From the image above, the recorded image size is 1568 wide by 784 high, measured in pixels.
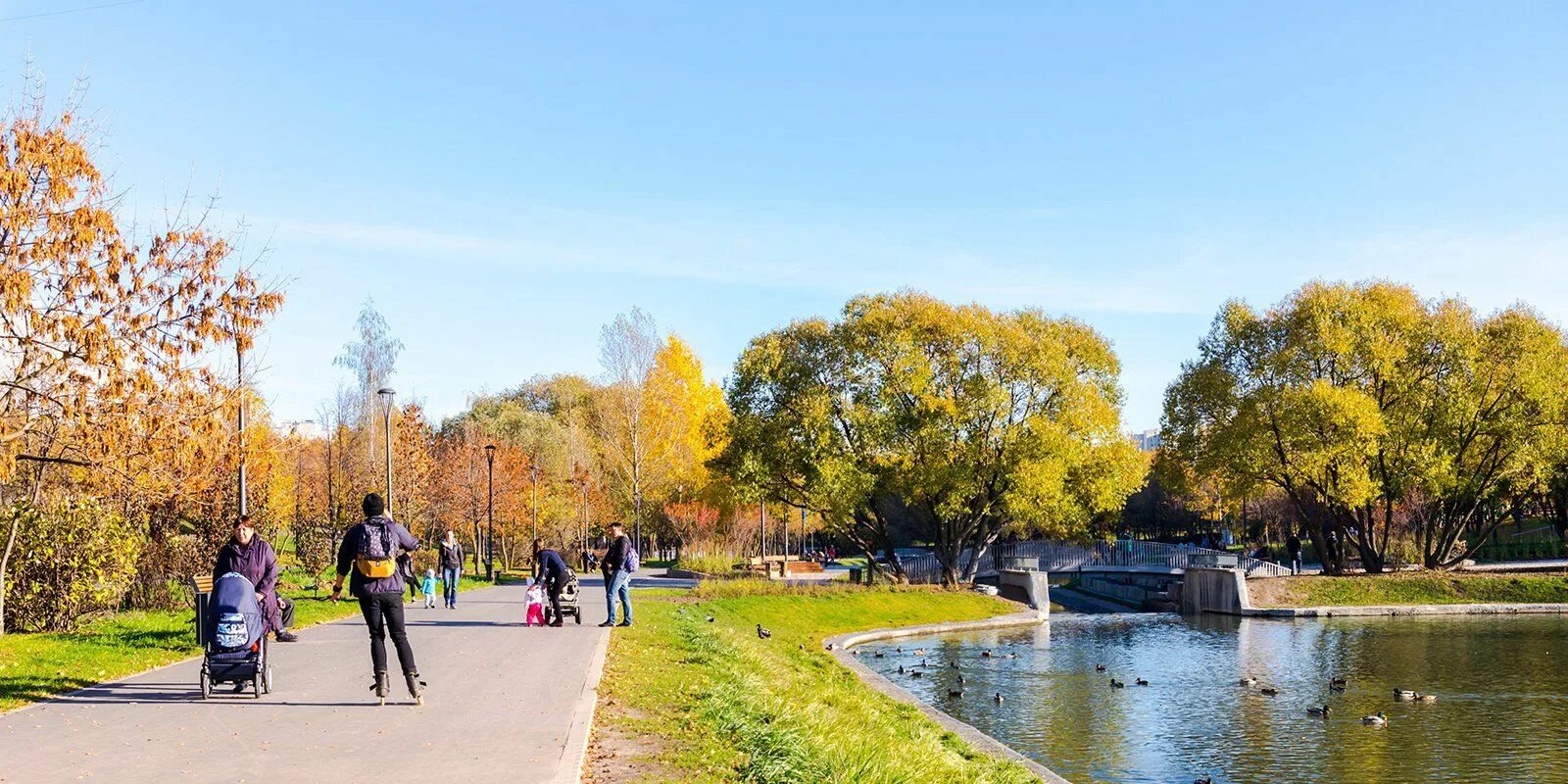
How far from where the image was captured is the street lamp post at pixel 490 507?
45250mm

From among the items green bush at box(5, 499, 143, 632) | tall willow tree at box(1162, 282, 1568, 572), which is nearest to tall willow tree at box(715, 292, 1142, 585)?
tall willow tree at box(1162, 282, 1568, 572)

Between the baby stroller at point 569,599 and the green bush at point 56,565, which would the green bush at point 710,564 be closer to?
the baby stroller at point 569,599

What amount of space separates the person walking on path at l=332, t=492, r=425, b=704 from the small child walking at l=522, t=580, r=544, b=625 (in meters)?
10.7

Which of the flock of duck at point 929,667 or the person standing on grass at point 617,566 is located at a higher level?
the person standing on grass at point 617,566

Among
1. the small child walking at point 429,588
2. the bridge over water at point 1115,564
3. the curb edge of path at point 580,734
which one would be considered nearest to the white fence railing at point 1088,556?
the bridge over water at point 1115,564

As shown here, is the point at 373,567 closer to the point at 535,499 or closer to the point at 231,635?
the point at 231,635

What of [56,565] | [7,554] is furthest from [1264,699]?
[7,554]

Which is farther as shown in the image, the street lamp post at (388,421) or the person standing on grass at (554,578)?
the street lamp post at (388,421)

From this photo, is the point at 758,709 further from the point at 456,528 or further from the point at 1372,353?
the point at 456,528

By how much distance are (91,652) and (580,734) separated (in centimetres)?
952

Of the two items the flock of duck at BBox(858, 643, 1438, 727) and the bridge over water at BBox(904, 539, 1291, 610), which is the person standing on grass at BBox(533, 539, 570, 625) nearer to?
the flock of duck at BBox(858, 643, 1438, 727)

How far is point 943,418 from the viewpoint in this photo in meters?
42.9

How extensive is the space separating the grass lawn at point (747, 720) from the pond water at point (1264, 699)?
9.74ft

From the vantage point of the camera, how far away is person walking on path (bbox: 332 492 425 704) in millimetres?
11664
